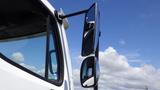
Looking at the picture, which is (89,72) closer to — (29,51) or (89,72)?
(89,72)

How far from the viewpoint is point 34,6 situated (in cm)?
434

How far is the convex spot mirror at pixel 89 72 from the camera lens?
169 inches

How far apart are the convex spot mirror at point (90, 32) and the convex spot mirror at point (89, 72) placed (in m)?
0.08

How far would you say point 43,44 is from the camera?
439 centimetres

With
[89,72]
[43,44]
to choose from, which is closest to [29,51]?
[43,44]

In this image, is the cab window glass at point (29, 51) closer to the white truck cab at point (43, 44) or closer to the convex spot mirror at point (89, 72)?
the white truck cab at point (43, 44)

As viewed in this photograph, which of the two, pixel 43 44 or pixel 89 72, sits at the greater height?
pixel 43 44

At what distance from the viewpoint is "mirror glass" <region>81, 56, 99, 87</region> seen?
429 centimetres

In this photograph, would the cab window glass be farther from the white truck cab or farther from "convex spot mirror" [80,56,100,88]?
"convex spot mirror" [80,56,100,88]

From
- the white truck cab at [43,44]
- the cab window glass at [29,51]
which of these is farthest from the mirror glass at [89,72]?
the cab window glass at [29,51]

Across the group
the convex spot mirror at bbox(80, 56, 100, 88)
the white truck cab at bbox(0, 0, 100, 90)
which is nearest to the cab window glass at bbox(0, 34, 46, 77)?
the white truck cab at bbox(0, 0, 100, 90)

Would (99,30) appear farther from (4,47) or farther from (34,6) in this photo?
(4,47)

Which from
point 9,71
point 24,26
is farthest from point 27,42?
point 9,71

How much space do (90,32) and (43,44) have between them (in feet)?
Result: 1.51
